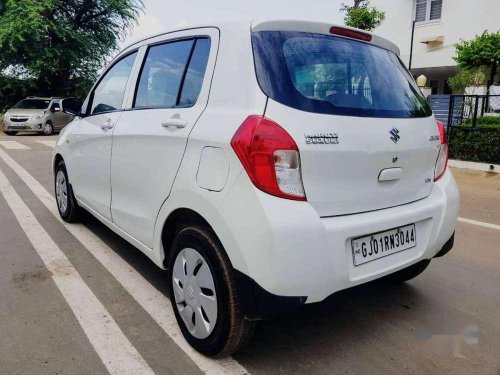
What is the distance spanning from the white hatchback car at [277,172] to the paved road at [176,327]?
272 mm

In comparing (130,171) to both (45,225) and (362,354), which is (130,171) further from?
(45,225)

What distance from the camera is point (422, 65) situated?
21.0 metres

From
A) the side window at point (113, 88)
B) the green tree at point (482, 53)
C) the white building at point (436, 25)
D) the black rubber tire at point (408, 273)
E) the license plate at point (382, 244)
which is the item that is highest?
the white building at point (436, 25)

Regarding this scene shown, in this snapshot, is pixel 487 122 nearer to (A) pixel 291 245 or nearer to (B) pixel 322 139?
(B) pixel 322 139

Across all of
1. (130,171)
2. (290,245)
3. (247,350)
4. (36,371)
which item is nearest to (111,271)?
(130,171)

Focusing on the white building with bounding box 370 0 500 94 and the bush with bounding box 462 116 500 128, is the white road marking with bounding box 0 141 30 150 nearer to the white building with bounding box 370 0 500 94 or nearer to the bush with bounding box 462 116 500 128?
the bush with bounding box 462 116 500 128

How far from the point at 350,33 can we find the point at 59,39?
23432mm

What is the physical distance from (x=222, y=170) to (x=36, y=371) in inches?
53.9

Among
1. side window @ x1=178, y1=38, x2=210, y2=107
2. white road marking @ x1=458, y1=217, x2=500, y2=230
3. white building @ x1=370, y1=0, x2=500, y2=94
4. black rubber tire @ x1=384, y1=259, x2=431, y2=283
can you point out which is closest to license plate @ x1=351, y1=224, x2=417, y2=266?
black rubber tire @ x1=384, y1=259, x2=431, y2=283

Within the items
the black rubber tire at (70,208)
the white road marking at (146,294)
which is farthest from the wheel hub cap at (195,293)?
the black rubber tire at (70,208)

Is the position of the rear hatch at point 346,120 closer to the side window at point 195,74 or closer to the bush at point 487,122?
the side window at point 195,74

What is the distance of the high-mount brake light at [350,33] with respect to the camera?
250 centimetres

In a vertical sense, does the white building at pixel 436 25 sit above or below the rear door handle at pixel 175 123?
above

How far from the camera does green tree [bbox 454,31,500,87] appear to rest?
15109 mm
